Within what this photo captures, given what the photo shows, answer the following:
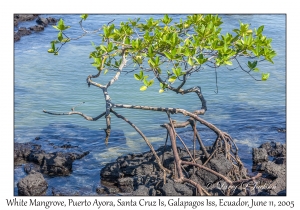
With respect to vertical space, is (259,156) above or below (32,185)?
above

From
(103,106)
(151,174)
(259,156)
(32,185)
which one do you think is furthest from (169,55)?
(103,106)

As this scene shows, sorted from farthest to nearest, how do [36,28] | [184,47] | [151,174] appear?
[36,28] < [151,174] < [184,47]

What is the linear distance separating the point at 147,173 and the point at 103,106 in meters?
5.24

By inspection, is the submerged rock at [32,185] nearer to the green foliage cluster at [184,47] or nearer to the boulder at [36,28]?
the green foliage cluster at [184,47]

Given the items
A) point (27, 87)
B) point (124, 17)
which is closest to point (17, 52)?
point (27, 87)

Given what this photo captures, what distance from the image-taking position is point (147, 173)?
391 inches

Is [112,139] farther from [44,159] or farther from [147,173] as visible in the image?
[147,173]

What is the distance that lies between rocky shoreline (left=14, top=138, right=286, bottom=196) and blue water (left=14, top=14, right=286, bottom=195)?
0.23 meters

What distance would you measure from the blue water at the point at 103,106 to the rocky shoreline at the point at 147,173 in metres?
0.23

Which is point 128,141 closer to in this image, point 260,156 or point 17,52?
point 260,156

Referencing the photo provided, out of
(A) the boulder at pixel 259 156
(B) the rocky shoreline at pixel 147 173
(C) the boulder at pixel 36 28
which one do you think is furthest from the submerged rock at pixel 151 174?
(C) the boulder at pixel 36 28

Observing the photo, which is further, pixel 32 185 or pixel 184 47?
pixel 32 185

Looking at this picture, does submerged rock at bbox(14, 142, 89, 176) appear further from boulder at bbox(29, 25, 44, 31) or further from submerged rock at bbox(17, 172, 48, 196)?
boulder at bbox(29, 25, 44, 31)

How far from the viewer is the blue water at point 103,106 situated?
11625 millimetres
